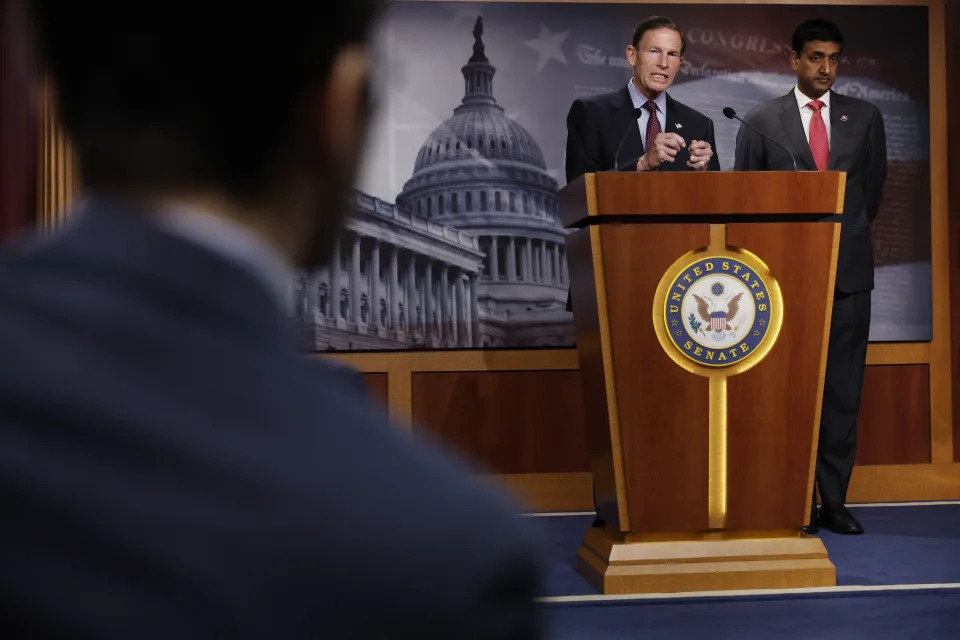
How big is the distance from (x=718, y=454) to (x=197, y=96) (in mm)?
2550

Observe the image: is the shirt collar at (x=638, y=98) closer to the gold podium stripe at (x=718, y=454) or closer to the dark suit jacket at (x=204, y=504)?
the gold podium stripe at (x=718, y=454)

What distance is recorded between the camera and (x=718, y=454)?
284 centimetres

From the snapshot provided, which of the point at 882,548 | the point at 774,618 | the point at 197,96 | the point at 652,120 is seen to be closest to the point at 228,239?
the point at 197,96

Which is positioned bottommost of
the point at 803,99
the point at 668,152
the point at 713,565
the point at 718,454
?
the point at 713,565

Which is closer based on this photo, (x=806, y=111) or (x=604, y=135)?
(x=604, y=135)

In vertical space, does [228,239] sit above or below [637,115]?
below

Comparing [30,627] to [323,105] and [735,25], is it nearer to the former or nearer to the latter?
[323,105]

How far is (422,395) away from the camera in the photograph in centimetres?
448

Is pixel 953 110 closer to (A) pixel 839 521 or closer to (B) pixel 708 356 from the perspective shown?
(A) pixel 839 521

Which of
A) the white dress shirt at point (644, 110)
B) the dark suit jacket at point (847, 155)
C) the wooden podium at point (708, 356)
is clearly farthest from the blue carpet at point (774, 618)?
the white dress shirt at point (644, 110)

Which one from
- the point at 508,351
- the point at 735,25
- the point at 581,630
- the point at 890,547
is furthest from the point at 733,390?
the point at 735,25

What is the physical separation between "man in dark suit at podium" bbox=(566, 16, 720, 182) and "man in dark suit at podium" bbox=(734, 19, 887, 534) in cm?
28

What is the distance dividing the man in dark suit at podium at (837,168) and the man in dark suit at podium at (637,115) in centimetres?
28

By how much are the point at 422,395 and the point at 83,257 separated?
4107mm
